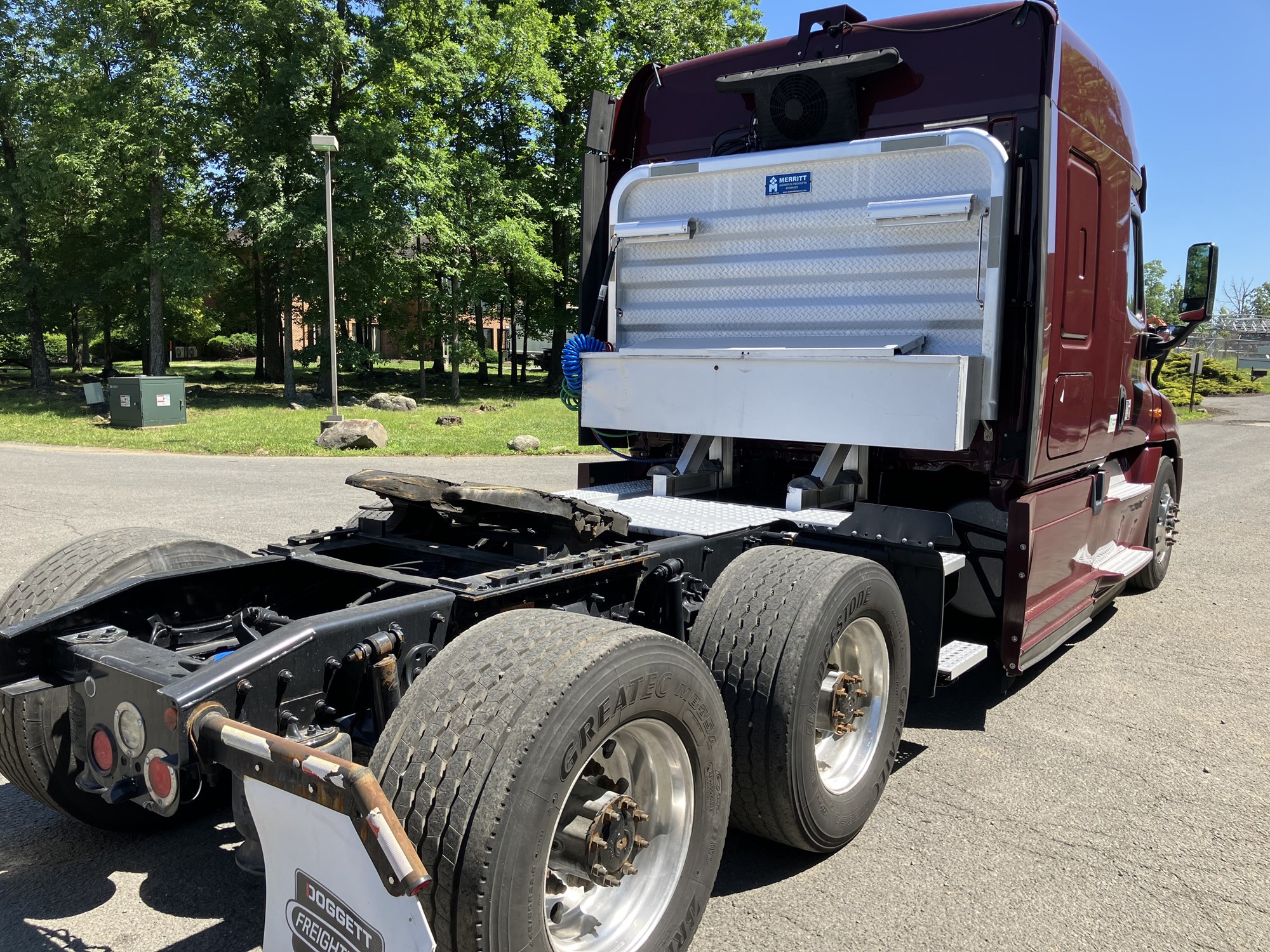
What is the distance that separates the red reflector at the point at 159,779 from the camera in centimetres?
221

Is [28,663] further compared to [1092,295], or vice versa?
[1092,295]

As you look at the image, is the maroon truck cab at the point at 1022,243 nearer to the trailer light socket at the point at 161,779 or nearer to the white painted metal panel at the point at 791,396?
the white painted metal panel at the point at 791,396

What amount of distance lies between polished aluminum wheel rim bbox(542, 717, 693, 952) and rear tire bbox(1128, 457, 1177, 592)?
18.4 feet

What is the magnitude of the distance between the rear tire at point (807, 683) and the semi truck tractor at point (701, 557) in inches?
0.5

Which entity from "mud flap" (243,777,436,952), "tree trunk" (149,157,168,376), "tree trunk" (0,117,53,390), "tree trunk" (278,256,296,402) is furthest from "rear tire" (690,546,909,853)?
"tree trunk" (0,117,53,390)

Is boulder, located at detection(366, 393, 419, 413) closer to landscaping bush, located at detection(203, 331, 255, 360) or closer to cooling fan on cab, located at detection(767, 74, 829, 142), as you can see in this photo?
cooling fan on cab, located at detection(767, 74, 829, 142)

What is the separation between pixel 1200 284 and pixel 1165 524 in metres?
1.94

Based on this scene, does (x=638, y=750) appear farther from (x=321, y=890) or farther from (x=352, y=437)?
(x=352, y=437)

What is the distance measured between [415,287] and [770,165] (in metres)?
24.5

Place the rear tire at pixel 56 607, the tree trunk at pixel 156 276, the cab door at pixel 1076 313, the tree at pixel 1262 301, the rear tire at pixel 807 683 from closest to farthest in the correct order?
the rear tire at pixel 56 607, the rear tire at pixel 807 683, the cab door at pixel 1076 313, the tree trunk at pixel 156 276, the tree at pixel 1262 301

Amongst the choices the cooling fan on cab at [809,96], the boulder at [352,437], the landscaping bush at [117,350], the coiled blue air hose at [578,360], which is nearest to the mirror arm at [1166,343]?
the cooling fan on cab at [809,96]

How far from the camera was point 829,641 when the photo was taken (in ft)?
10.7

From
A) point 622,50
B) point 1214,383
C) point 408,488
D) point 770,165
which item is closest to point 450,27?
point 622,50

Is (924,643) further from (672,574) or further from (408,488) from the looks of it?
(408,488)
